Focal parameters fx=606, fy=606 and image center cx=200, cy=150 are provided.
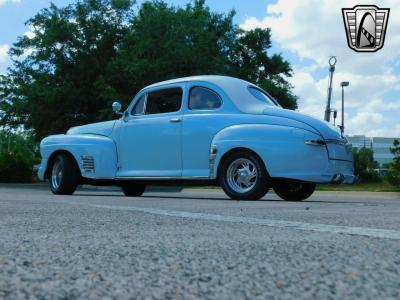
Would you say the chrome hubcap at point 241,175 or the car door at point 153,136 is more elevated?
the car door at point 153,136

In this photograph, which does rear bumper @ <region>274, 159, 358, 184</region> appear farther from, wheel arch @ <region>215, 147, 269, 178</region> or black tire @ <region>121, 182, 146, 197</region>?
black tire @ <region>121, 182, 146, 197</region>

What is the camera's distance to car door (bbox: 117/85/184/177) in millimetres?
9227

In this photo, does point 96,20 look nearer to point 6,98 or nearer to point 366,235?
point 6,98

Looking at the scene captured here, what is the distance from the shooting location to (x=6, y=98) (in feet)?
89.4

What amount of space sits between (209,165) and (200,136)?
46 centimetres

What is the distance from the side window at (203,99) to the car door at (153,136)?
211mm

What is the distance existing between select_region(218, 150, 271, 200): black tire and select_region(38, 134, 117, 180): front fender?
2310mm

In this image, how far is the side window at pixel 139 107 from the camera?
1002cm

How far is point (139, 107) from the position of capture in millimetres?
10070

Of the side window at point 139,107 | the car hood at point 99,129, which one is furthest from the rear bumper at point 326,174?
the car hood at point 99,129

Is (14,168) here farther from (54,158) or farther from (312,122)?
(312,122)

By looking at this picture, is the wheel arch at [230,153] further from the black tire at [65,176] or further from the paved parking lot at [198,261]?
the paved parking lot at [198,261]

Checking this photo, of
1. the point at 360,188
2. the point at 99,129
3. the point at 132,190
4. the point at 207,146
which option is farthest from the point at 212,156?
the point at 360,188

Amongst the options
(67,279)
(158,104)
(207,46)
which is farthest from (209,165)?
(207,46)
